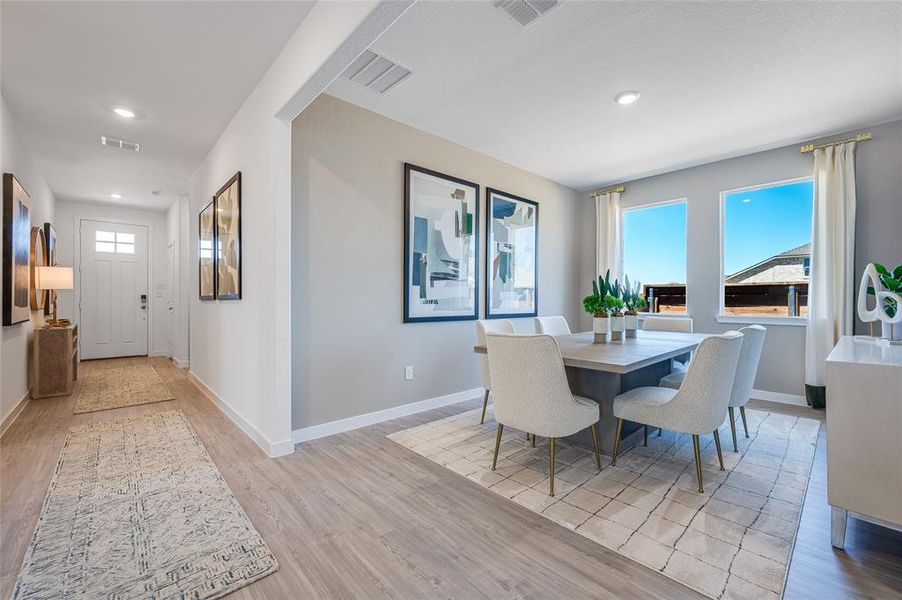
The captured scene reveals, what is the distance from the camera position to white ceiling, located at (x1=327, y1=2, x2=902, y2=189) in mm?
2217

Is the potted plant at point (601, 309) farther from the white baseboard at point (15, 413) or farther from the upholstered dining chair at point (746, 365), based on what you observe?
the white baseboard at point (15, 413)

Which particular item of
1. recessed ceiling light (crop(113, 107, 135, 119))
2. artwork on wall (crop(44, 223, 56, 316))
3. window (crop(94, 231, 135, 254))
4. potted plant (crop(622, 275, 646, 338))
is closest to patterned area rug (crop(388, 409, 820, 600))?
potted plant (crop(622, 275, 646, 338))

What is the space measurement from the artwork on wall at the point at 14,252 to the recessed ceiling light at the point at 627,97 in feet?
16.0

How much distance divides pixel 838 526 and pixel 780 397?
298 centimetres

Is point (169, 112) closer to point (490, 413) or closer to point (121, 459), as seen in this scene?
point (121, 459)

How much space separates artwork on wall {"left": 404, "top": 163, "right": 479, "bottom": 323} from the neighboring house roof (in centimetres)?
302

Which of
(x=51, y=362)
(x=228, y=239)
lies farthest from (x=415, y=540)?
(x=51, y=362)

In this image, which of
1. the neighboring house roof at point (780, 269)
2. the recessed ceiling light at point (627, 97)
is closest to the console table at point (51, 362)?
the recessed ceiling light at point (627, 97)

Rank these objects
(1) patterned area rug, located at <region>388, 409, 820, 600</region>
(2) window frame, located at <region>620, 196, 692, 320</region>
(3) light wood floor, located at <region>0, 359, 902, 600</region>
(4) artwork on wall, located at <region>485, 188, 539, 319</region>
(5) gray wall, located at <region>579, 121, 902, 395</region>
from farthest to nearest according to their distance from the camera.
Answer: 1. (2) window frame, located at <region>620, 196, 692, 320</region>
2. (4) artwork on wall, located at <region>485, 188, 539, 319</region>
3. (5) gray wall, located at <region>579, 121, 902, 395</region>
4. (1) patterned area rug, located at <region>388, 409, 820, 600</region>
5. (3) light wood floor, located at <region>0, 359, 902, 600</region>

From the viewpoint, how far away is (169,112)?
3301 millimetres

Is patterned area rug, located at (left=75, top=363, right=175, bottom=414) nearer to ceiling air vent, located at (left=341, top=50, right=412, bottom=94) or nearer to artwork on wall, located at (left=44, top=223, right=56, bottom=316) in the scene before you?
artwork on wall, located at (left=44, top=223, right=56, bottom=316)

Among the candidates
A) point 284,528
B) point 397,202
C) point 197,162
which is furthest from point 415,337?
point 197,162

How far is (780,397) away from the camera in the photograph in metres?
4.06

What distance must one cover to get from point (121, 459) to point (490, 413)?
9.04ft
